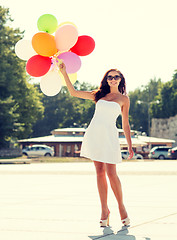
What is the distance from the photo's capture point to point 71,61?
6.86m

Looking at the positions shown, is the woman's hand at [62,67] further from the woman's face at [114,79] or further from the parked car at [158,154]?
the parked car at [158,154]

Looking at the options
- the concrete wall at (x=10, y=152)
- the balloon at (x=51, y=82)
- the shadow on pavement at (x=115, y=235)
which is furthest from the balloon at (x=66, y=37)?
the concrete wall at (x=10, y=152)

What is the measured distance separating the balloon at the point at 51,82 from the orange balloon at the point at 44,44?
0.30 metres

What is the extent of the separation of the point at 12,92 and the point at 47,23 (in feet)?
144

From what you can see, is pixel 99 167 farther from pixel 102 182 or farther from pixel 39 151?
pixel 39 151

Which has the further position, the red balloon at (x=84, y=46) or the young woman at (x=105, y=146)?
the red balloon at (x=84, y=46)

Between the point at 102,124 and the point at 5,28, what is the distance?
1843 inches

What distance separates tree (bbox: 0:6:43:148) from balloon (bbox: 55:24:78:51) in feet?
129

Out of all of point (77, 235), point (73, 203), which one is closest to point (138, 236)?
point (77, 235)

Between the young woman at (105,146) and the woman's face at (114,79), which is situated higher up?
the woman's face at (114,79)

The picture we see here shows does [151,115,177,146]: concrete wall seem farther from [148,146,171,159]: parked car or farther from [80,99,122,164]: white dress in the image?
[80,99,122,164]: white dress

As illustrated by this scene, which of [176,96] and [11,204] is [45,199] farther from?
[176,96]

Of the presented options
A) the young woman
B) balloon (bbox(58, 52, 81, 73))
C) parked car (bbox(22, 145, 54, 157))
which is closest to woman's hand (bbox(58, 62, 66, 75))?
balloon (bbox(58, 52, 81, 73))

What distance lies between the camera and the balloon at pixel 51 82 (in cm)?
693
